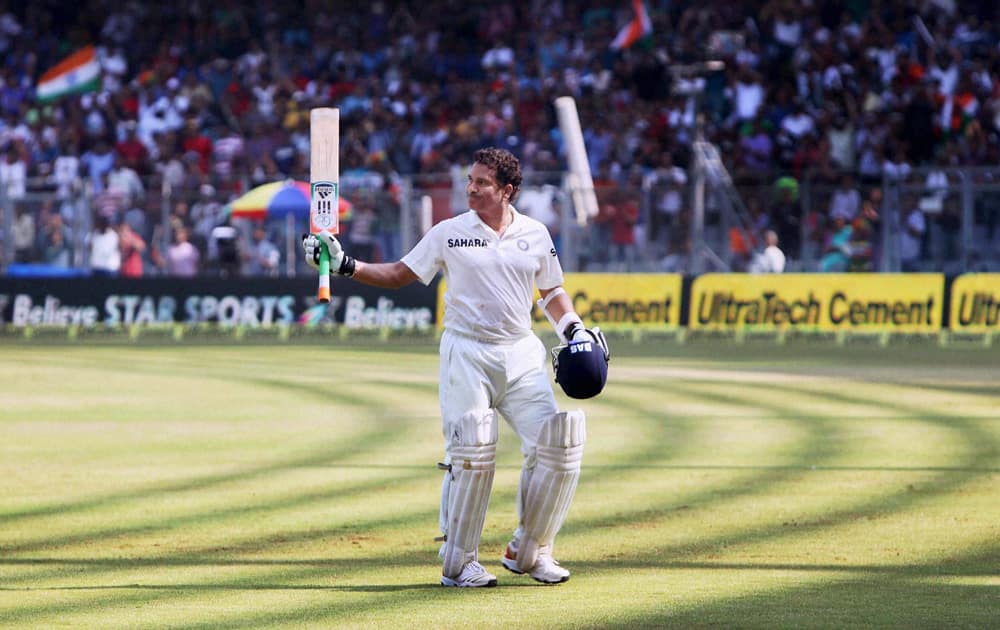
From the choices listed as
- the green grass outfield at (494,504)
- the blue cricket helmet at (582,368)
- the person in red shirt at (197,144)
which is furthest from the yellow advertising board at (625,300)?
the blue cricket helmet at (582,368)

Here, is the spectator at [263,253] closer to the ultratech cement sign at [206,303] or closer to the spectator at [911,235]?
the ultratech cement sign at [206,303]

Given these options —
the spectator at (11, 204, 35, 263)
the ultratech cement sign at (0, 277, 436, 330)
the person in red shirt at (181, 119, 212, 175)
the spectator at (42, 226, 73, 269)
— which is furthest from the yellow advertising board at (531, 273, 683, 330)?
the person in red shirt at (181, 119, 212, 175)

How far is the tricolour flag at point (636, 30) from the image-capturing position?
33469 mm

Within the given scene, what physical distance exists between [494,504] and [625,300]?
1648cm

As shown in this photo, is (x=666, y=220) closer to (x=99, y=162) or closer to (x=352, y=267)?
(x=99, y=162)

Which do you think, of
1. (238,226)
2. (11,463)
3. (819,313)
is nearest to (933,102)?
(819,313)

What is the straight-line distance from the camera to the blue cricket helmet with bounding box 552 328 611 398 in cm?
835

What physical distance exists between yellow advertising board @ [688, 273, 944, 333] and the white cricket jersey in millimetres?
18956

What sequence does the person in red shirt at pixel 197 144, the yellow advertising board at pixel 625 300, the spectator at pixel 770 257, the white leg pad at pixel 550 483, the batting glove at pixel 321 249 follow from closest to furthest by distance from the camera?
the batting glove at pixel 321 249 → the white leg pad at pixel 550 483 → the spectator at pixel 770 257 → the yellow advertising board at pixel 625 300 → the person in red shirt at pixel 197 144

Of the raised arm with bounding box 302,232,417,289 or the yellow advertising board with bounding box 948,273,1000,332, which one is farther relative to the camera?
the yellow advertising board with bounding box 948,273,1000,332

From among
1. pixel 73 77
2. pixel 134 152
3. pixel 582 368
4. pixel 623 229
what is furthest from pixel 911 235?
pixel 73 77

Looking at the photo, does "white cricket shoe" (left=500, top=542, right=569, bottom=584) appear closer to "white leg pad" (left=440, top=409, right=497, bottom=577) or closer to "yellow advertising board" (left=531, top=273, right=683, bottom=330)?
"white leg pad" (left=440, top=409, right=497, bottom=577)

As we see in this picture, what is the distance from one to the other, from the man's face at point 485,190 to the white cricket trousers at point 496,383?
2.22 feet

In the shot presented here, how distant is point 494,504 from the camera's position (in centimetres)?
1172
